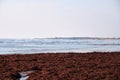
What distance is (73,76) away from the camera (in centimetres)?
1090

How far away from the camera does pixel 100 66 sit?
44.5ft

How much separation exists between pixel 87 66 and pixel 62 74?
106 inches

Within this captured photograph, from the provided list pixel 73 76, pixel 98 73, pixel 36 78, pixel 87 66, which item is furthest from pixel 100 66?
pixel 36 78

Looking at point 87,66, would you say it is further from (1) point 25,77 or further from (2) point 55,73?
(1) point 25,77

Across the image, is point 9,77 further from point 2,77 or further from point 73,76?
point 73,76

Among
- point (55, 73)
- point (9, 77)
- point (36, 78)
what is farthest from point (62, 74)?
point (9, 77)

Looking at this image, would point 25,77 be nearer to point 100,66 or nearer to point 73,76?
point 73,76

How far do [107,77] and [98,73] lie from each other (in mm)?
1041

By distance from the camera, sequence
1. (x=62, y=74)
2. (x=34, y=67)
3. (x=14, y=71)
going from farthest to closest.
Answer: (x=34, y=67), (x=14, y=71), (x=62, y=74)

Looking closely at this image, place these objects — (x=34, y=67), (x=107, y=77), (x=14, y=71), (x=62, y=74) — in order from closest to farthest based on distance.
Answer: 1. (x=107, y=77)
2. (x=62, y=74)
3. (x=14, y=71)
4. (x=34, y=67)

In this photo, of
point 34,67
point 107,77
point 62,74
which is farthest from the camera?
point 34,67

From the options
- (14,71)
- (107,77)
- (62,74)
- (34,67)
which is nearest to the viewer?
(107,77)

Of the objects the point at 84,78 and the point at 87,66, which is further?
the point at 87,66

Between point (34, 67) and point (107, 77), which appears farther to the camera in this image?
point (34, 67)
